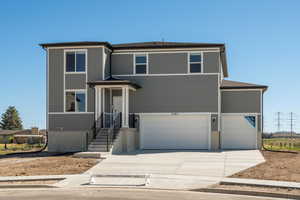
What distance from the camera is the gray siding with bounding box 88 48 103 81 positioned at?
83.2ft

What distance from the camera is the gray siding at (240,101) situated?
27062 millimetres

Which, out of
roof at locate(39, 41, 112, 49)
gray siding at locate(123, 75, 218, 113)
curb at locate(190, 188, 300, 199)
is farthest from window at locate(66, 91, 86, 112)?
curb at locate(190, 188, 300, 199)

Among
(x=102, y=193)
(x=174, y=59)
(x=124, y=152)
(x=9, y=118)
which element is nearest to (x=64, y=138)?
(x=124, y=152)

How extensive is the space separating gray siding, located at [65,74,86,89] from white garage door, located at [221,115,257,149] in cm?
985

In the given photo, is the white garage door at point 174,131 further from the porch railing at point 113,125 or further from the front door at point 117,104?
the porch railing at point 113,125

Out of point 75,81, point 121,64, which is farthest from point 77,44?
point 121,64

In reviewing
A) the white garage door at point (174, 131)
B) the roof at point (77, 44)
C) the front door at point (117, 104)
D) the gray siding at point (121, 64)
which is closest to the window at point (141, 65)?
the gray siding at point (121, 64)

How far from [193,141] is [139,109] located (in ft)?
13.6

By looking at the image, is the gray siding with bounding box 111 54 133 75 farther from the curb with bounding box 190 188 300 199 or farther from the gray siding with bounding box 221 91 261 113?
the curb with bounding box 190 188 300 199

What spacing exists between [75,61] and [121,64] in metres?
3.04

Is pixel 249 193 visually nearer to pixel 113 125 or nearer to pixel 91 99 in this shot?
pixel 113 125

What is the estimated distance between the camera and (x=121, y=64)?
2658 cm

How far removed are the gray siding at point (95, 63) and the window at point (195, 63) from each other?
230 inches

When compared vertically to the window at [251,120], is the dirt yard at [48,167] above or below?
below
